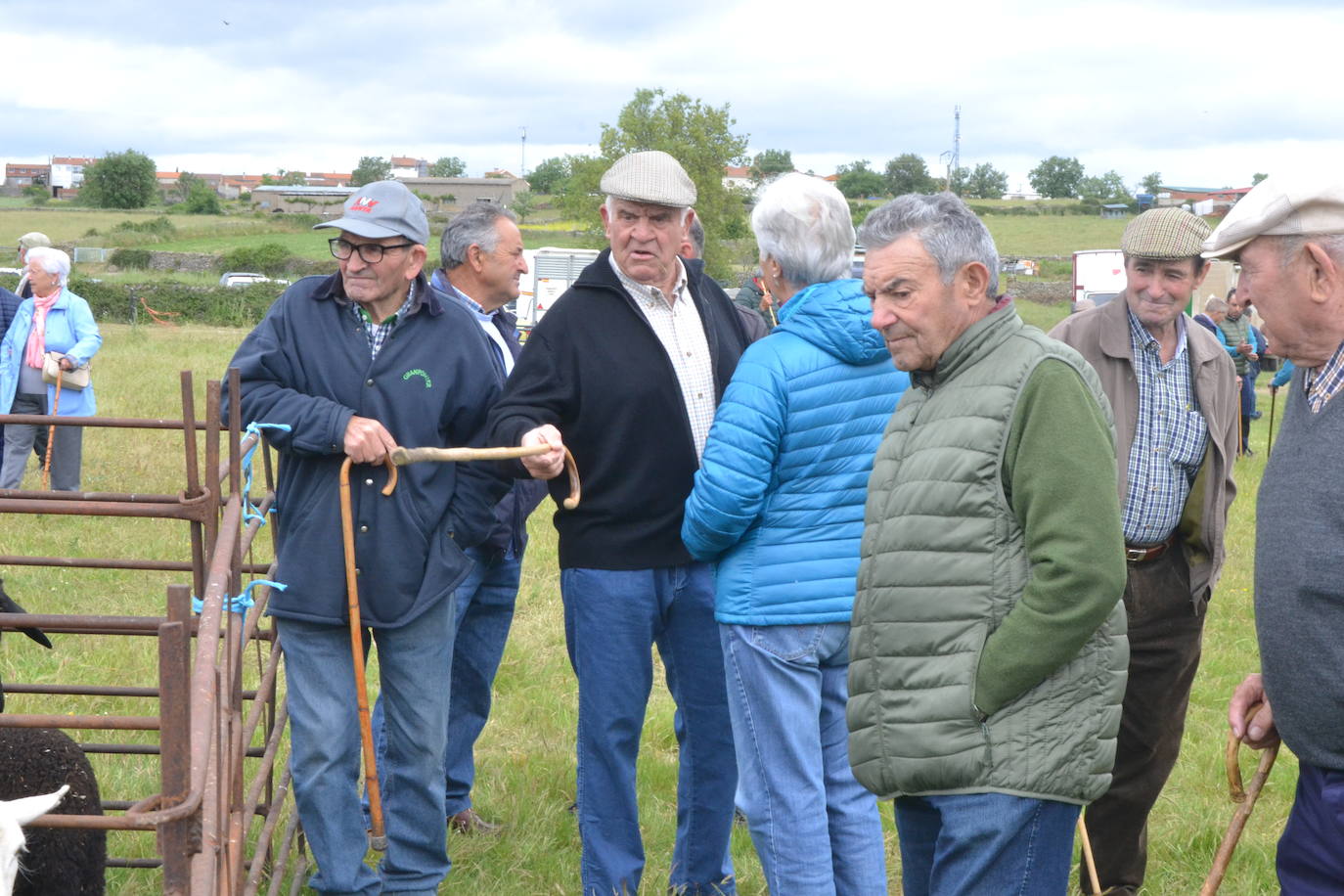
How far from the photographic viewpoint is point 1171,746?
4.35 m

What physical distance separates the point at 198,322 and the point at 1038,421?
123 feet

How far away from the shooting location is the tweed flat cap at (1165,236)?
416 centimetres

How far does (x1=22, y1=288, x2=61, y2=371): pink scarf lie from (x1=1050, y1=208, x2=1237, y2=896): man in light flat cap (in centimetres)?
791

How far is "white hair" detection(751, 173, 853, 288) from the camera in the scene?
339 cm

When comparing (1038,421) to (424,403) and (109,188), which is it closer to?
(424,403)

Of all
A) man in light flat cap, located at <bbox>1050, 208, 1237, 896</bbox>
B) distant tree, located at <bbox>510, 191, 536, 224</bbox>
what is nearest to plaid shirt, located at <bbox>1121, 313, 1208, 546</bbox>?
man in light flat cap, located at <bbox>1050, 208, 1237, 896</bbox>

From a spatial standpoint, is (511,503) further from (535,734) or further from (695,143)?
(695,143)

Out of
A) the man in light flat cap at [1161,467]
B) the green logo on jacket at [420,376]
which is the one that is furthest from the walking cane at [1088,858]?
the green logo on jacket at [420,376]

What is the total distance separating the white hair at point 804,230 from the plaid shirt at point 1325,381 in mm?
1212

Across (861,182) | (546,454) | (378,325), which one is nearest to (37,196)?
(861,182)

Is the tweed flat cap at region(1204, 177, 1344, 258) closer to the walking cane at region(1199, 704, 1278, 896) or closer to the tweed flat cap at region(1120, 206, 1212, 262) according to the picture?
the walking cane at region(1199, 704, 1278, 896)

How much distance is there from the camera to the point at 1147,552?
13.8 feet

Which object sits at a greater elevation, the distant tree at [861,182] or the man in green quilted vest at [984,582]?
the distant tree at [861,182]

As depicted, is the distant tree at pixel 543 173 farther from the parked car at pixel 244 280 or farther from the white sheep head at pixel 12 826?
the white sheep head at pixel 12 826
